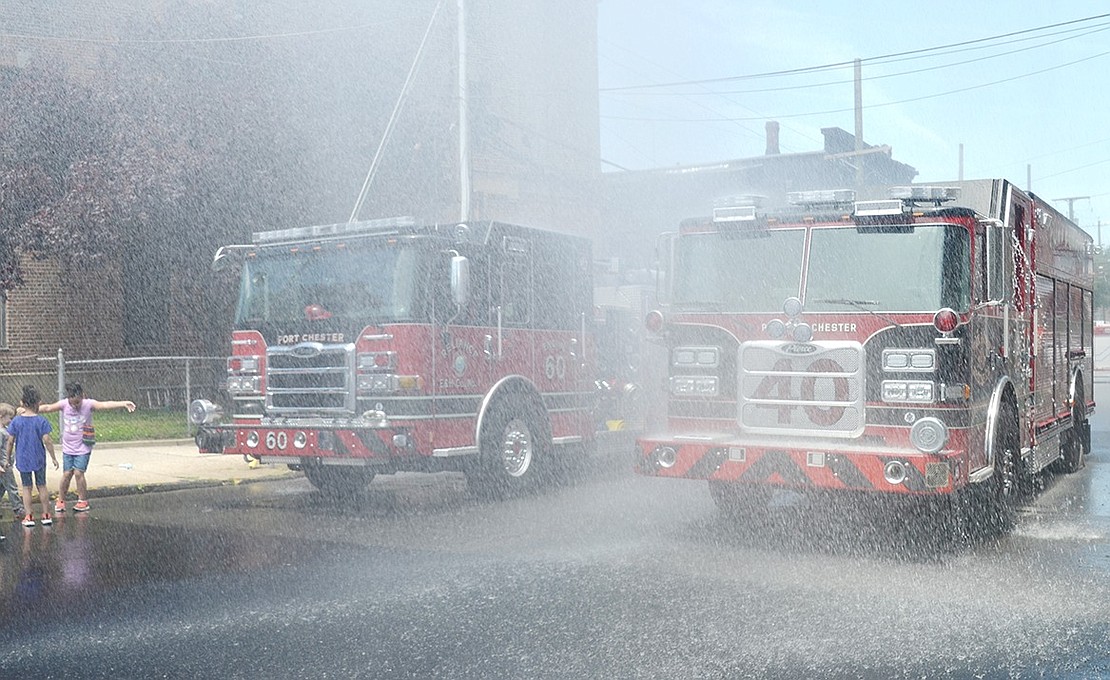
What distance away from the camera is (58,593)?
709 cm

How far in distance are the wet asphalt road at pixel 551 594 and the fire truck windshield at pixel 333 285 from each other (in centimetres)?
181

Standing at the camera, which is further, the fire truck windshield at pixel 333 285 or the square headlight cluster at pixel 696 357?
the fire truck windshield at pixel 333 285

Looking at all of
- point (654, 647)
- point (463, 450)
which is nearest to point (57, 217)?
point (463, 450)

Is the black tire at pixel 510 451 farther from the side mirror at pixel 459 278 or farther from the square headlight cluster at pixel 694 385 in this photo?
the square headlight cluster at pixel 694 385

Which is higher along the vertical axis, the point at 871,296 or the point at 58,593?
the point at 871,296

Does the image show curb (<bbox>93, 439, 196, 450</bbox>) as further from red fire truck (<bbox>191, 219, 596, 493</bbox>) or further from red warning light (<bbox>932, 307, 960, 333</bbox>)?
red warning light (<bbox>932, 307, 960, 333</bbox>)

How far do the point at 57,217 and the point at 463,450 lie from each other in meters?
9.79

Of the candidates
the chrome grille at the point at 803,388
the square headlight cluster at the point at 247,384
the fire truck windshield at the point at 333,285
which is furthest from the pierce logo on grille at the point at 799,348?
the square headlight cluster at the point at 247,384

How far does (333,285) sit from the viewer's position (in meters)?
10.6

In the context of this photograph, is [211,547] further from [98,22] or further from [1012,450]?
[98,22]

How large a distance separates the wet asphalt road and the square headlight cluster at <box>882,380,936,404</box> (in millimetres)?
1089

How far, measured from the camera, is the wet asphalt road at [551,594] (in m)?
5.40

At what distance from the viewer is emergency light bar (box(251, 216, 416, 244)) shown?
34.6ft

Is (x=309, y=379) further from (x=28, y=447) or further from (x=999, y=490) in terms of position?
(x=999, y=490)
